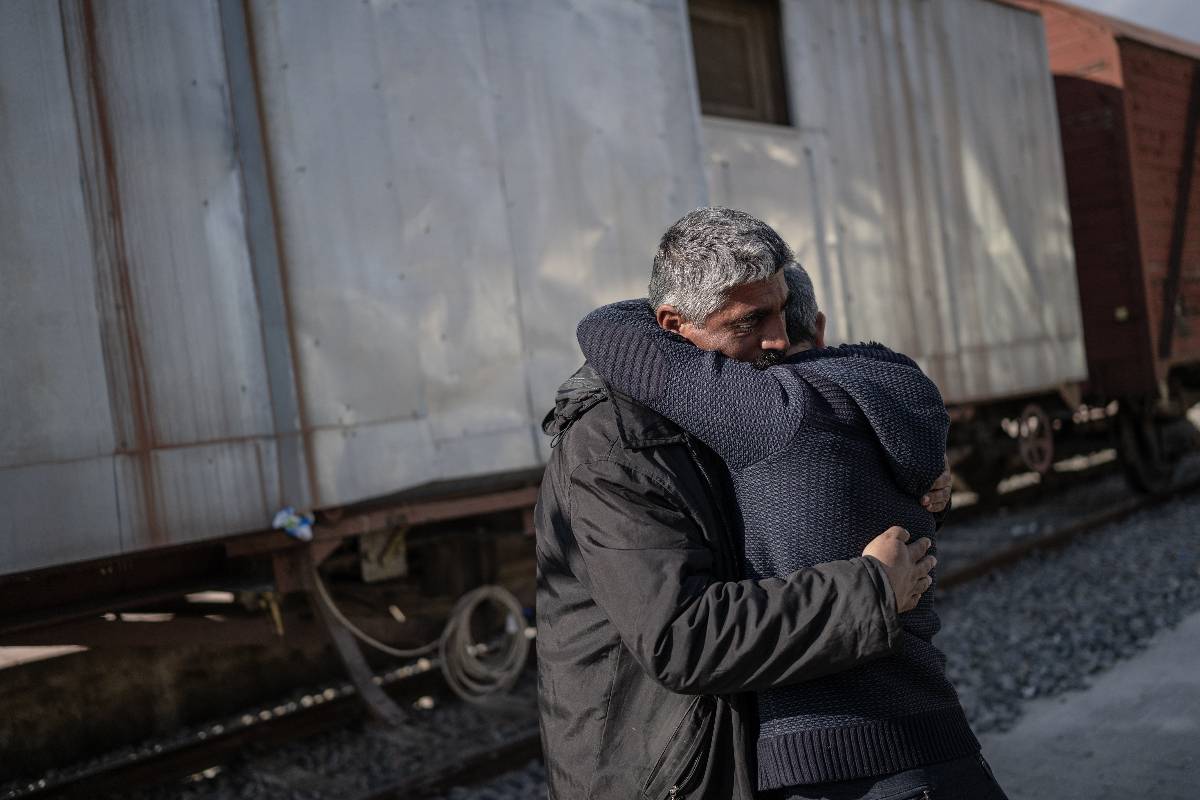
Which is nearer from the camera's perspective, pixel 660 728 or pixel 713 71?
pixel 660 728

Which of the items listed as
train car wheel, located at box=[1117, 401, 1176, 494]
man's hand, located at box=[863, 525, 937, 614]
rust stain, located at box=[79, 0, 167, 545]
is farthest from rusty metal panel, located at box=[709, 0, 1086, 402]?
man's hand, located at box=[863, 525, 937, 614]

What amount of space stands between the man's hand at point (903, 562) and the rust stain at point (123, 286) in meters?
2.75

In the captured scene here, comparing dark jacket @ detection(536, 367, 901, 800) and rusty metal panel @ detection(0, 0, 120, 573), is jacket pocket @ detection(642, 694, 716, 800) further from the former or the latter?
rusty metal panel @ detection(0, 0, 120, 573)

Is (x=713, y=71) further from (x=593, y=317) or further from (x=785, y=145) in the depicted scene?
(x=593, y=317)

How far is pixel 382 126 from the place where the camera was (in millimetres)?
4070

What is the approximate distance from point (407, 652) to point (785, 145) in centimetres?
359

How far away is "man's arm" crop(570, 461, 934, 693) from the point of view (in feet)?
4.73

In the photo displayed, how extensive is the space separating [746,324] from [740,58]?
4721mm

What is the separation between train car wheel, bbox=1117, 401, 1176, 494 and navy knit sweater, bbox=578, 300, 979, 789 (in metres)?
8.88

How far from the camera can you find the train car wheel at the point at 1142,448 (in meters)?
9.40

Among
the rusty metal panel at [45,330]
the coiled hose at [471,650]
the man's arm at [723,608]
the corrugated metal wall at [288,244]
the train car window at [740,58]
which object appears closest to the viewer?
the man's arm at [723,608]

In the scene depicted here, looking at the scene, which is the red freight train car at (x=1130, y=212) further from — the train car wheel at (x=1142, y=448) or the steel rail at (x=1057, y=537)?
the steel rail at (x=1057, y=537)

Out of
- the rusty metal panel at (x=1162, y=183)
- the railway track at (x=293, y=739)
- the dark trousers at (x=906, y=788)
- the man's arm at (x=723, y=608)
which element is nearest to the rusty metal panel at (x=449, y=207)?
the railway track at (x=293, y=739)

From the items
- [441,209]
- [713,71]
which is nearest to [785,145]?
[713,71]
